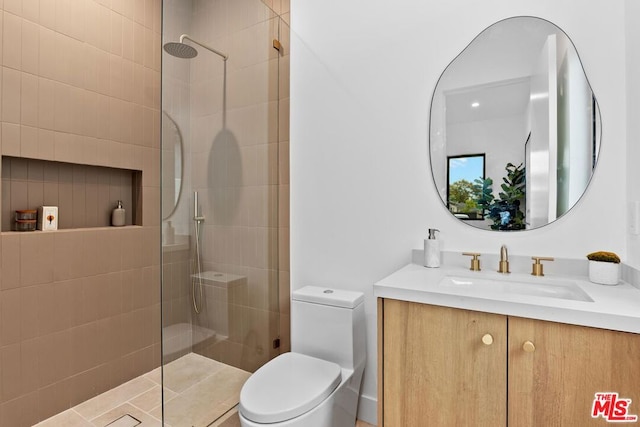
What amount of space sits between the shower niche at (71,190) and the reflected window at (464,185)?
1.99 metres

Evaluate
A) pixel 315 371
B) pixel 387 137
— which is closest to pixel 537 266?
pixel 387 137

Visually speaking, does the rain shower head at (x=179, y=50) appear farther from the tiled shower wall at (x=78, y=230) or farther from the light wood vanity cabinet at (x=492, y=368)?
the light wood vanity cabinet at (x=492, y=368)

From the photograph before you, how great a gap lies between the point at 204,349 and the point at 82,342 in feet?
3.17

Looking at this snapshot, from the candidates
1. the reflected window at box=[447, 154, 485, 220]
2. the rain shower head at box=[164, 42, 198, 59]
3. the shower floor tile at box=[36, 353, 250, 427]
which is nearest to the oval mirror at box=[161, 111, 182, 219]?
the rain shower head at box=[164, 42, 198, 59]

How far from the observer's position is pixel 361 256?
6.04 feet

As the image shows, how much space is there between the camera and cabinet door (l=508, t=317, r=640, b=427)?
2.94ft

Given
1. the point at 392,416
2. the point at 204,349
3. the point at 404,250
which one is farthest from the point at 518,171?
the point at 204,349

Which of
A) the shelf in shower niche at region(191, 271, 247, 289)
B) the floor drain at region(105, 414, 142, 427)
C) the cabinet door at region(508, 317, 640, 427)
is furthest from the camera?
the floor drain at region(105, 414, 142, 427)

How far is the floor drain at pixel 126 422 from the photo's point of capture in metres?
1.77

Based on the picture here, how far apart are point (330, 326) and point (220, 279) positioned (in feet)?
1.92

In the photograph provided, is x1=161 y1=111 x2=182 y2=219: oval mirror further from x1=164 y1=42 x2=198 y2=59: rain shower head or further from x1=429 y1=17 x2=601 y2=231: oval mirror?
x1=429 y1=17 x2=601 y2=231: oval mirror

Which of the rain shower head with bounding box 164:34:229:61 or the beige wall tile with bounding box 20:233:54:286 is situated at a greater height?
the rain shower head with bounding box 164:34:229:61

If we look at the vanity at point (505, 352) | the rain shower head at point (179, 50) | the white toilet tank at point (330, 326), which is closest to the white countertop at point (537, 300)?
the vanity at point (505, 352)

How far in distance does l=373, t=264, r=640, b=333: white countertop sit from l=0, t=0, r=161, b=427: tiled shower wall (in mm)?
1772
